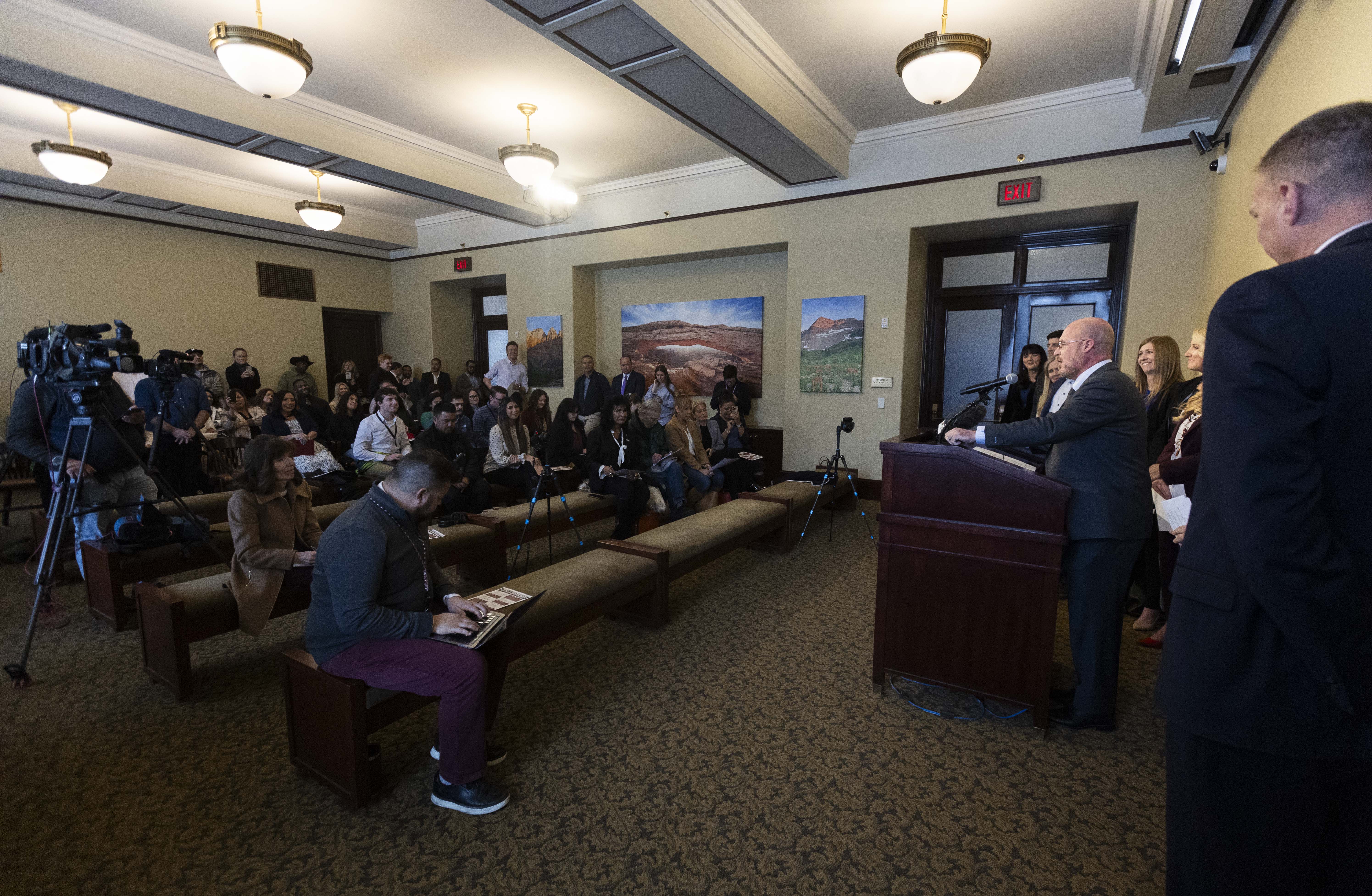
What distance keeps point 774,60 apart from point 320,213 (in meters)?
5.50

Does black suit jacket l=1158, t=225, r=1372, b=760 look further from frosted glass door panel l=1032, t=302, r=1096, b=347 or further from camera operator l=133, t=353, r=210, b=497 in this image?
camera operator l=133, t=353, r=210, b=497

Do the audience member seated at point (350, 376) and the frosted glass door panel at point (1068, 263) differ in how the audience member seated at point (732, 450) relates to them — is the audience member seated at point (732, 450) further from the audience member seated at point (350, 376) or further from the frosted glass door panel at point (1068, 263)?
the audience member seated at point (350, 376)

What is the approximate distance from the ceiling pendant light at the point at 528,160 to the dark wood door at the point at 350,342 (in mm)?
5677

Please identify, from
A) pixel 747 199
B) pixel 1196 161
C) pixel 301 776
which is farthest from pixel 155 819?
pixel 1196 161

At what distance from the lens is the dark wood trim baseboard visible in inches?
205

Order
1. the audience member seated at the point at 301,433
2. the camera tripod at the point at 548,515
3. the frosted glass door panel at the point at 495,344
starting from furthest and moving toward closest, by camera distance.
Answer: the frosted glass door panel at the point at 495,344
the audience member seated at the point at 301,433
the camera tripod at the point at 548,515

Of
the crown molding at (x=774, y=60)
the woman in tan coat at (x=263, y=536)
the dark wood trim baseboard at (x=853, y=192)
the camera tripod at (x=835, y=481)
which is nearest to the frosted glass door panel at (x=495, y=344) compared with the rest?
the dark wood trim baseboard at (x=853, y=192)

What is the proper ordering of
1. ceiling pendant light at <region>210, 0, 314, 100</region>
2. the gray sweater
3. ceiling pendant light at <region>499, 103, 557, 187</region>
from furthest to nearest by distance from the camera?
1. ceiling pendant light at <region>499, 103, 557, 187</region>
2. ceiling pendant light at <region>210, 0, 314, 100</region>
3. the gray sweater

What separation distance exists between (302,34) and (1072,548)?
5859 mm

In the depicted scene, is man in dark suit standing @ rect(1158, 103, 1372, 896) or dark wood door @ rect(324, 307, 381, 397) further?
dark wood door @ rect(324, 307, 381, 397)

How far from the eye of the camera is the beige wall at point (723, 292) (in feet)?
25.5

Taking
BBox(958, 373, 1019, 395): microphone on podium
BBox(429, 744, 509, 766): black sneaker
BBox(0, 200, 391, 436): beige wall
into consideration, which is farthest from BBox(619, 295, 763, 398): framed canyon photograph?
BBox(429, 744, 509, 766): black sneaker

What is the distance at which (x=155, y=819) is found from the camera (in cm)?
196

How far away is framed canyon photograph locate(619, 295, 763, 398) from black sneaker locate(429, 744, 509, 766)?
20.1ft
